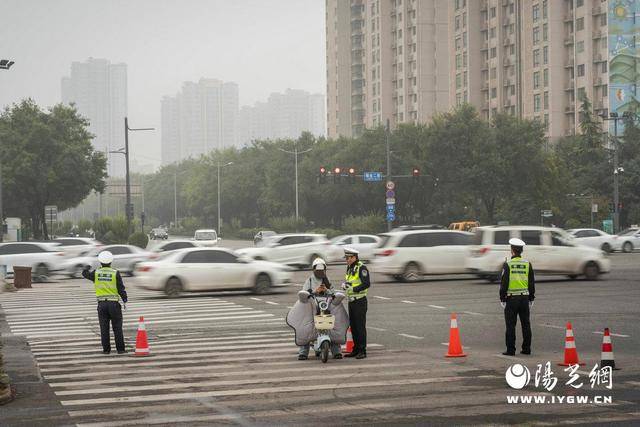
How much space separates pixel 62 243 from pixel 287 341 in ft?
103

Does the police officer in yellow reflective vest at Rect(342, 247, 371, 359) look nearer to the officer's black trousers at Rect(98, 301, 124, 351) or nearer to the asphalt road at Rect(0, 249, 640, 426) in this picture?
the asphalt road at Rect(0, 249, 640, 426)

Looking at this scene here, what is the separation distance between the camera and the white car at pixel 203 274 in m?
30.5

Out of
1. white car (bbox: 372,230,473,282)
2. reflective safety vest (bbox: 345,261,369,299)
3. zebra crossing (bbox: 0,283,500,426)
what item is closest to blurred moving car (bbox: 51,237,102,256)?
white car (bbox: 372,230,473,282)

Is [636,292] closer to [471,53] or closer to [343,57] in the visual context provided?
[471,53]

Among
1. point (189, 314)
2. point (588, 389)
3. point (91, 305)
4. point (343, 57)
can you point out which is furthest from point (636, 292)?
point (343, 57)

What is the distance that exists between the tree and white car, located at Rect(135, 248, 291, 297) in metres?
45.4

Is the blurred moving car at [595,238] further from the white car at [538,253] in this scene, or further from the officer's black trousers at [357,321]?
the officer's black trousers at [357,321]

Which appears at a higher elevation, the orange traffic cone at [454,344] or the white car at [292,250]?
the white car at [292,250]

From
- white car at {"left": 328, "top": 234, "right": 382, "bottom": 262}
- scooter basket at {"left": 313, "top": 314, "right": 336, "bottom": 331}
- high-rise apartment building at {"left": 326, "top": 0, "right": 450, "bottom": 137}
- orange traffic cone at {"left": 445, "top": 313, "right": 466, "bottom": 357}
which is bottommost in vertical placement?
orange traffic cone at {"left": 445, "top": 313, "right": 466, "bottom": 357}

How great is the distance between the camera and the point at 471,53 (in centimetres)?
13362

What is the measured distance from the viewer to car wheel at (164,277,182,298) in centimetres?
3058

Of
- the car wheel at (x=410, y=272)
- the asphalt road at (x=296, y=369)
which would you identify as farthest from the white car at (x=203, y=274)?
the car wheel at (x=410, y=272)

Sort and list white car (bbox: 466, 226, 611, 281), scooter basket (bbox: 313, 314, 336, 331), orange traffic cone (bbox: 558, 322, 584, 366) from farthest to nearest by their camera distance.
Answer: white car (bbox: 466, 226, 611, 281)
scooter basket (bbox: 313, 314, 336, 331)
orange traffic cone (bbox: 558, 322, 584, 366)

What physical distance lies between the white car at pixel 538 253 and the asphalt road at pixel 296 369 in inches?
200
